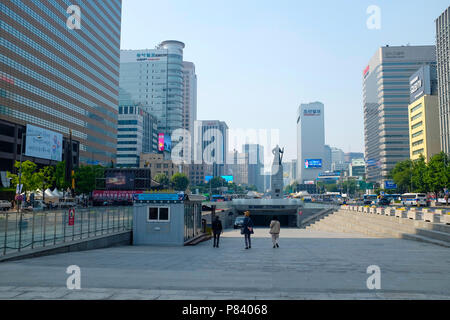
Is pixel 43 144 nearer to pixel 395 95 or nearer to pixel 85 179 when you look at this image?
pixel 85 179

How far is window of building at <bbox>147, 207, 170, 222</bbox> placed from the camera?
20375 mm

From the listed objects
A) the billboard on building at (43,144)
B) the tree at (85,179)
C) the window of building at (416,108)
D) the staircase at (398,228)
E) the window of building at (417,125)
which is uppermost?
the window of building at (416,108)

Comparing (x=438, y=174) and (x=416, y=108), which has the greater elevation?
(x=416, y=108)

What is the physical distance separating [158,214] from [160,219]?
1.07 feet

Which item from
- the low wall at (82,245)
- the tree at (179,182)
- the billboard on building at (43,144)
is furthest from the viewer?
the tree at (179,182)

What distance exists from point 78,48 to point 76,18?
23.8ft

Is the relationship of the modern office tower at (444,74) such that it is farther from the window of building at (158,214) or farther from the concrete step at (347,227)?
the window of building at (158,214)

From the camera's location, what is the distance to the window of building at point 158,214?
20375mm

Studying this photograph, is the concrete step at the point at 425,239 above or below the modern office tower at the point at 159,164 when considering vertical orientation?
below

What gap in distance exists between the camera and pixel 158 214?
20.5 m

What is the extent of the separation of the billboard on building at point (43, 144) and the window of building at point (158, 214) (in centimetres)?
5177

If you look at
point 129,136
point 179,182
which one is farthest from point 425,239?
point 129,136

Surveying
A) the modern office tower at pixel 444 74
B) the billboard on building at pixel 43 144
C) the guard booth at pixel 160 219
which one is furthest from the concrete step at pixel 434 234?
the modern office tower at pixel 444 74
